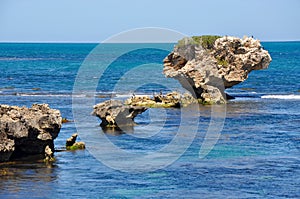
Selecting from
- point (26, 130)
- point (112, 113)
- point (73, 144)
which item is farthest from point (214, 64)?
point (26, 130)

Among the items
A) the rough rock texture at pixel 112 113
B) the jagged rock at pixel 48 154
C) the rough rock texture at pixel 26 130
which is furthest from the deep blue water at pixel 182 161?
the rough rock texture at pixel 112 113

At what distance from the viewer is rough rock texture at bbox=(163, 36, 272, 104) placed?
→ 271 ft

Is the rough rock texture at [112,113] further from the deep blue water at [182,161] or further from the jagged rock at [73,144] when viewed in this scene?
the jagged rock at [73,144]

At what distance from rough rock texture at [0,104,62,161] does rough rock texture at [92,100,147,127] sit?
14.1 m

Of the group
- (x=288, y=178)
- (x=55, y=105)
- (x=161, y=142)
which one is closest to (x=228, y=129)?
(x=161, y=142)

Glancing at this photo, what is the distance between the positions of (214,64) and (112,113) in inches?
1024

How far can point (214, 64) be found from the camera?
8400 centimetres

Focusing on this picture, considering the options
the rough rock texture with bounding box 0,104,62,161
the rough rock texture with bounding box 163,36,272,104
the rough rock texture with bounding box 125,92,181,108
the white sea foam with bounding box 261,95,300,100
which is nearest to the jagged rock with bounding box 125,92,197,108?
the rough rock texture with bounding box 125,92,181,108

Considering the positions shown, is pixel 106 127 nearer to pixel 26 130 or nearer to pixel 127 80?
pixel 26 130

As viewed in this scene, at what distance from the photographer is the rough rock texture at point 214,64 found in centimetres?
8262

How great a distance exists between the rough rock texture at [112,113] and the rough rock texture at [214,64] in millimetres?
20569

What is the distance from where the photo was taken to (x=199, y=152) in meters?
50.9

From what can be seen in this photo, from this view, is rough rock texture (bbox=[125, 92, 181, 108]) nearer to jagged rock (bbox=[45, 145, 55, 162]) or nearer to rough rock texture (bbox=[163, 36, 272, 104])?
rough rock texture (bbox=[163, 36, 272, 104])

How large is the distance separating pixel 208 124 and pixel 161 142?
1106 cm
